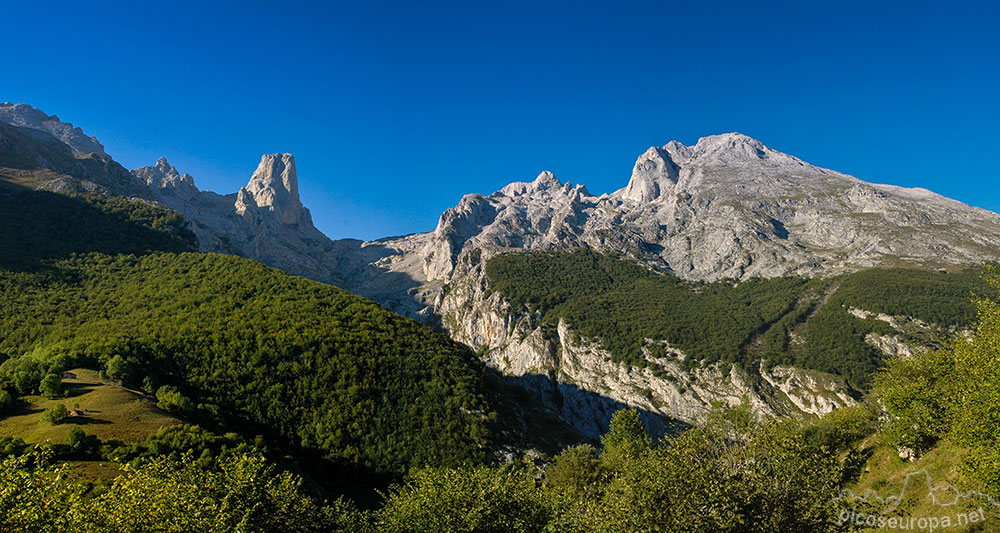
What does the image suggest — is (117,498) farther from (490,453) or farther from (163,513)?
(490,453)

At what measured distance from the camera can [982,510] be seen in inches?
927

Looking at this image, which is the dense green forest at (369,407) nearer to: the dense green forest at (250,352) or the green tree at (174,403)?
the green tree at (174,403)

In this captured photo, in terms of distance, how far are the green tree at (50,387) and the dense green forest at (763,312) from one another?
142 m

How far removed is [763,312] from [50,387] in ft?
614

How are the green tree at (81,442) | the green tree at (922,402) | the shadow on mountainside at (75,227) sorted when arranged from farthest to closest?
the shadow on mountainside at (75,227), the green tree at (81,442), the green tree at (922,402)

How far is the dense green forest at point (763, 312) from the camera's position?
124438 millimetres

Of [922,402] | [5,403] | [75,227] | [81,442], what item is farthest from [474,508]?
[75,227]

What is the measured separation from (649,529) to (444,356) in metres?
68.0

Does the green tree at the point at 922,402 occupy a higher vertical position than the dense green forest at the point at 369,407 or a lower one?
higher

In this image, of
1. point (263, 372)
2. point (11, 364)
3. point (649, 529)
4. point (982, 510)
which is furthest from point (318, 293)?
point (982, 510)

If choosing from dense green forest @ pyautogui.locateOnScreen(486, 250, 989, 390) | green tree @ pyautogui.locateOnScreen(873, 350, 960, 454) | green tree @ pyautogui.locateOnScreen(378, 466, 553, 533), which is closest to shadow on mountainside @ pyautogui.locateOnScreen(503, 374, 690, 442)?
dense green forest @ pyautogui.locateOnScreen(486, 250, 989, 390)

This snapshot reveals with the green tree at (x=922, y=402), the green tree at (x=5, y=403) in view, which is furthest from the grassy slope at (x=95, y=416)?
the green tree at (x=922, y=402)

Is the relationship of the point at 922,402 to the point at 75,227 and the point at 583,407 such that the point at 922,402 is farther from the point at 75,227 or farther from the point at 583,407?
the point at 75,227

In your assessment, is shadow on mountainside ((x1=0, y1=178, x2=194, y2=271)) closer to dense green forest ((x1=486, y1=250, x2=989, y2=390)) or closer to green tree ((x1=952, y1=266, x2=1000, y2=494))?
dense green forest ((x1=486, y1=250, x2=989, y2=390))
